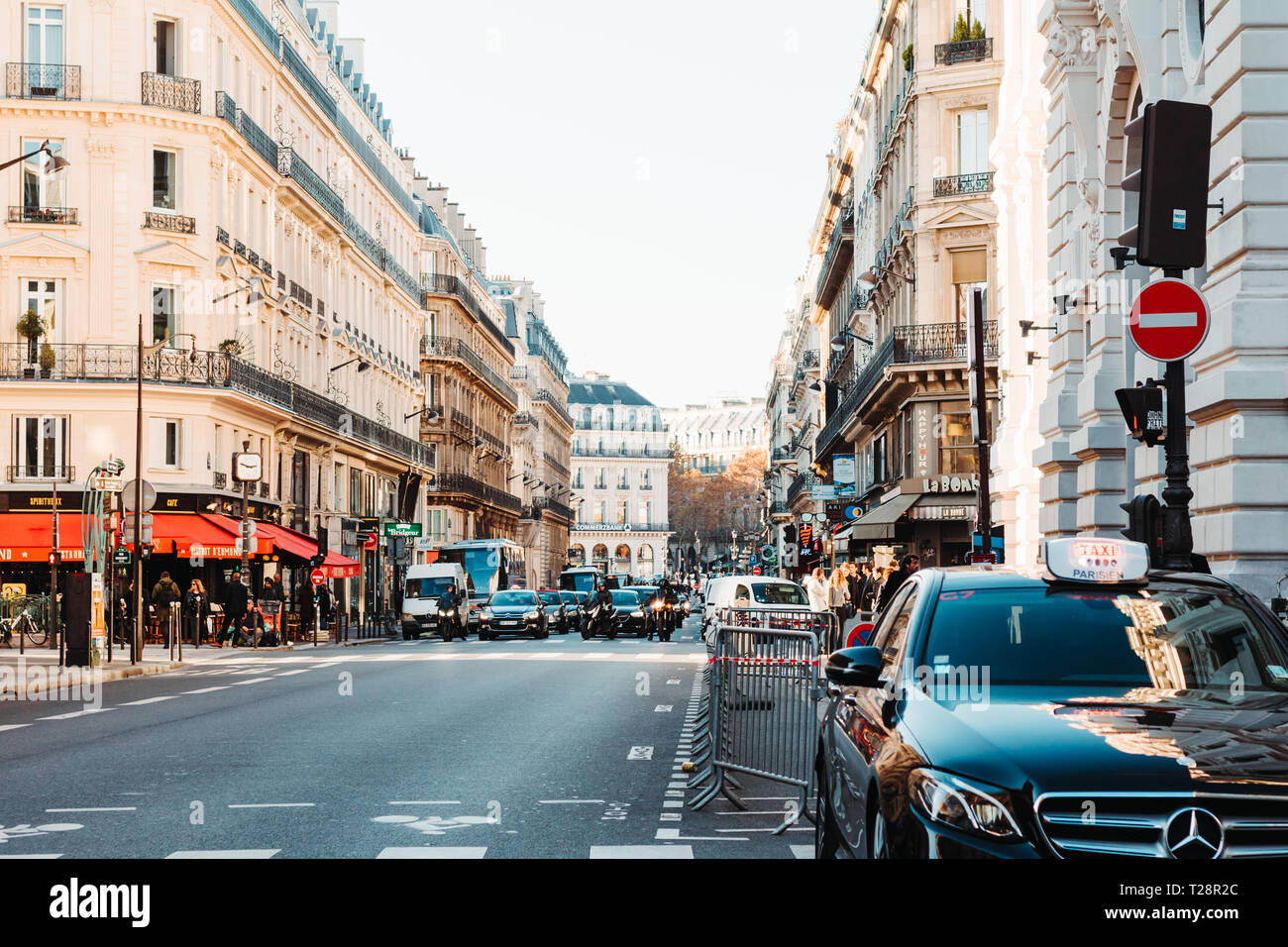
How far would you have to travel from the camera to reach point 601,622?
5147 cm

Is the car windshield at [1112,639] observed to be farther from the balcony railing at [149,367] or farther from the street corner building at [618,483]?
the street corner building at [618,483]

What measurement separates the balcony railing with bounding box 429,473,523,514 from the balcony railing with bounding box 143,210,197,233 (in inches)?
1576

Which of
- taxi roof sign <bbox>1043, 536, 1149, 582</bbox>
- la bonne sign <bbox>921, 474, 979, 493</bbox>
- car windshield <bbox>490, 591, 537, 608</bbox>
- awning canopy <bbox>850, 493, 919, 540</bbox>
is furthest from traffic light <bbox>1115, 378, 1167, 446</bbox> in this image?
car windshield <bbox>490, 591, 537, 608</bbox>

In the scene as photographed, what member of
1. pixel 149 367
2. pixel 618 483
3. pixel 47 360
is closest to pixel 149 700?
pixel 149 367

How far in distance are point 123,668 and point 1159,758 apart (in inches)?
980

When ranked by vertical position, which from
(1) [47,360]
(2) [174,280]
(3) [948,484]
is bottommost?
(3) [948,484]

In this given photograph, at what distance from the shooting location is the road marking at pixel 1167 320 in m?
11.3

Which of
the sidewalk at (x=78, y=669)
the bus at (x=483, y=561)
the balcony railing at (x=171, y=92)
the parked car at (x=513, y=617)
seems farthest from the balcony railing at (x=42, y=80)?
the bus at (x=483, y=561)

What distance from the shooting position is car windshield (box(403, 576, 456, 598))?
54.9 m

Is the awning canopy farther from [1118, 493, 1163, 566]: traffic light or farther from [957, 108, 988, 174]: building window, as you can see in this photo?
[1118, 493, 1163, 566]: traffic light

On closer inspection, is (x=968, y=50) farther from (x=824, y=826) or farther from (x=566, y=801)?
(x=824, y=826)

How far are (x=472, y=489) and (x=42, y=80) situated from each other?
156 ft

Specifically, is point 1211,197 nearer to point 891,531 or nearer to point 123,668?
point 123,668
